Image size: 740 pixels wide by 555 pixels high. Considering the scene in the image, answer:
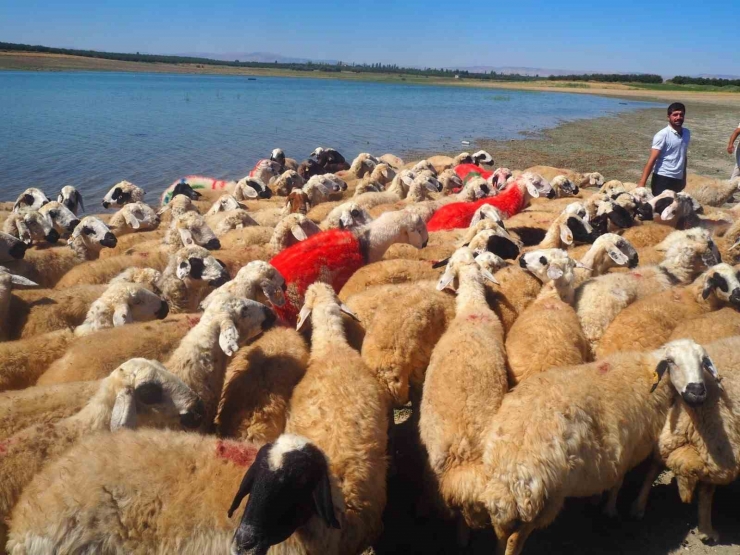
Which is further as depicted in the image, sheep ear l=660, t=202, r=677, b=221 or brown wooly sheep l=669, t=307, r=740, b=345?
sheep ear l=660, t=202, r=677, b=221

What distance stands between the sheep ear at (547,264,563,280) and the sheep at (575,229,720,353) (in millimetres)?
439

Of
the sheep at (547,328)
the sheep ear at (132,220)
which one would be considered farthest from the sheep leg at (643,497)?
the sheep ear at (132,220)

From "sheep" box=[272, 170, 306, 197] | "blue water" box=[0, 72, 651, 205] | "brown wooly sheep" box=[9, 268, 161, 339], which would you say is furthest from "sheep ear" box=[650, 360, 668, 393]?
"blue water" box=[0, 72, 651, 205]

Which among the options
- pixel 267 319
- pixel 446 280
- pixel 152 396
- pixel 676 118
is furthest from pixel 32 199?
pixel 676 118

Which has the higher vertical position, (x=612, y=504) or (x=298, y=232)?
(x=298, y=232)

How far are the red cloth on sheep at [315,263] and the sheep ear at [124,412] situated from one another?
2609 millimetres

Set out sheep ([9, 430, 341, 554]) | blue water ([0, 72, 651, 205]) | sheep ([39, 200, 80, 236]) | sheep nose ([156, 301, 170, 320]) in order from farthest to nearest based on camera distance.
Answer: blue water ([0, 72, 651, 205])
sheep ([39, 200, 80, 236])
sheep nose ([156, 301, 170, 320])
sheep ([9, 430, 341, 554])

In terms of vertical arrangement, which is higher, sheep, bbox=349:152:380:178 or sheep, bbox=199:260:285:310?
sheep, bbox=199:260:285:310

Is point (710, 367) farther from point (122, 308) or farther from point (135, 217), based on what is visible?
point (135, 217)

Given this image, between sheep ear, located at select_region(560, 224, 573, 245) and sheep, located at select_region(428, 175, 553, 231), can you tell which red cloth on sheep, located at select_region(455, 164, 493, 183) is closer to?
sheep, located at select_region(428, 175, 553, 231)

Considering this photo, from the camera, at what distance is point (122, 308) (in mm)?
5543

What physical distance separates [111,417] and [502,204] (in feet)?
29.2

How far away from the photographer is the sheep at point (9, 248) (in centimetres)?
704

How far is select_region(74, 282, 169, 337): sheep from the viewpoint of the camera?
548 cm
